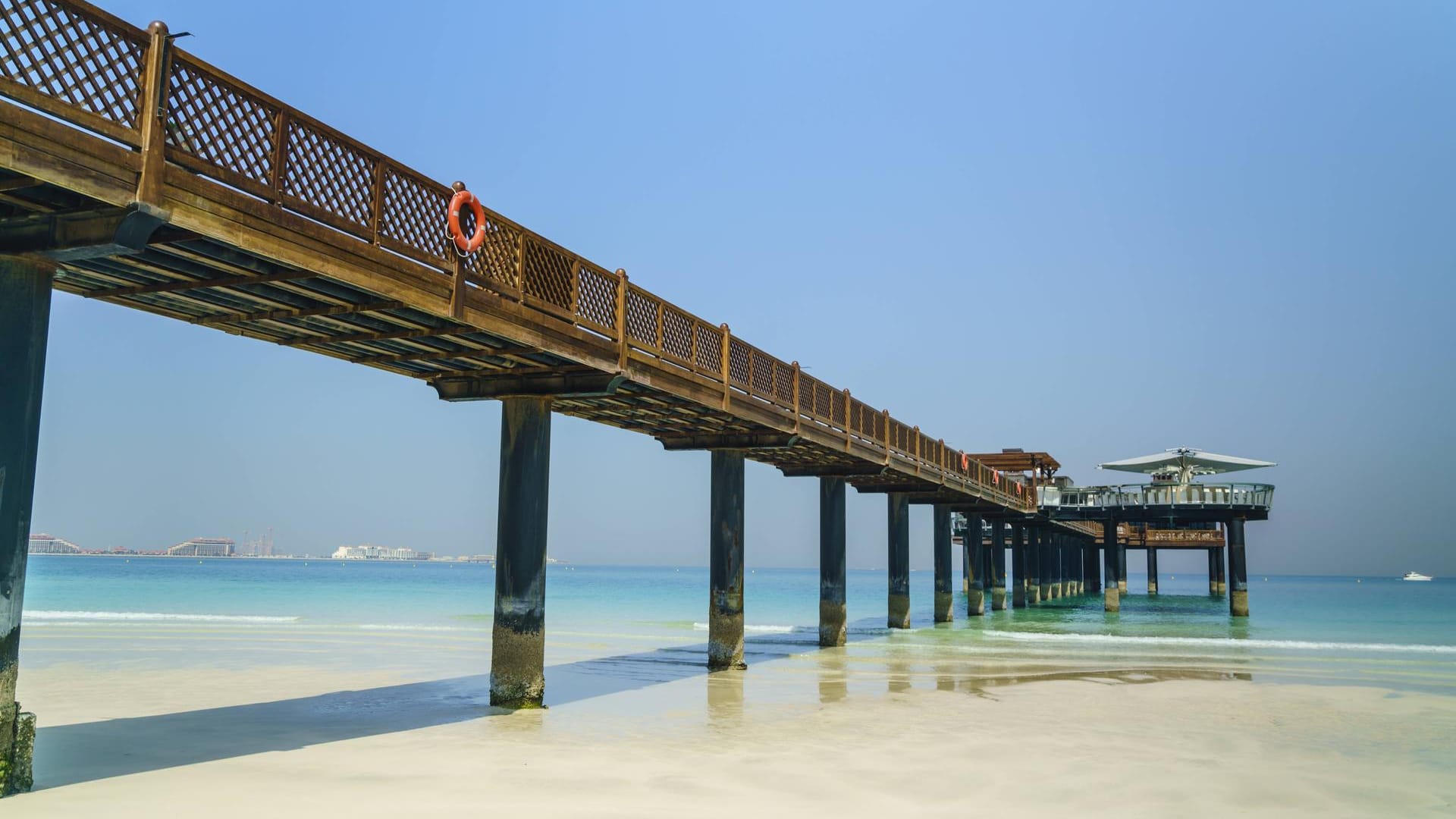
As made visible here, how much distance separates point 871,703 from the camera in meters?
16.2

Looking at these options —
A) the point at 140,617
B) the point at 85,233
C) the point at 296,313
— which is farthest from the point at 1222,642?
the point at 140,617

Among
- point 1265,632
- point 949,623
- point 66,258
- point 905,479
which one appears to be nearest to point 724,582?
point 905,479

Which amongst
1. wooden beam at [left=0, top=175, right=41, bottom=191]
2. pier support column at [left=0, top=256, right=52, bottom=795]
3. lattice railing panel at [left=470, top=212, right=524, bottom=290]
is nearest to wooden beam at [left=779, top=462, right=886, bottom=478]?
lattice railing panel at [left=470, top=212, right=524, bottom=290]

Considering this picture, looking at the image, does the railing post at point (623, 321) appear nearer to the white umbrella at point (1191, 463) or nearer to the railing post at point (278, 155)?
the railing post at point (278, 155)

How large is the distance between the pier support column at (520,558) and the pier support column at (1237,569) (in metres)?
38.3

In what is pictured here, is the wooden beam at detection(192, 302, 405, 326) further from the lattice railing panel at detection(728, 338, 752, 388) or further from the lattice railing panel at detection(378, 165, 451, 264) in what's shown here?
the lattice railing panel at detection(728, 338, 752, 388)

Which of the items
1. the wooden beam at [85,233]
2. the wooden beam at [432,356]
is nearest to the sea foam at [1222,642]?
the wooden beam at [432,356]

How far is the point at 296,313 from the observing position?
10.8 m

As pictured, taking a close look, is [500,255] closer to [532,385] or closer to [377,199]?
[377,199]

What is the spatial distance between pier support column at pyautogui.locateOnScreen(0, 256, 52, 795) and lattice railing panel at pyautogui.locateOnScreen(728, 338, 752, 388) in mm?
10976

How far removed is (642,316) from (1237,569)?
130 ft

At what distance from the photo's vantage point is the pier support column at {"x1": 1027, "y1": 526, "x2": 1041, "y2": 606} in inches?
2270

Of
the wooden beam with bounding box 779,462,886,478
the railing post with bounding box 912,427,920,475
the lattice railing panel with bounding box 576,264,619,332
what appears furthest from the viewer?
the railing post with bounding box 912,427,920,475

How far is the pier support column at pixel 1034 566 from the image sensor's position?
57.7 m
